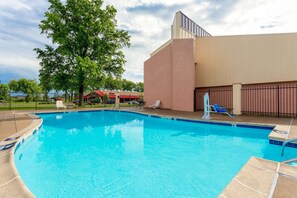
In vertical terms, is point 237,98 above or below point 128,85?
below

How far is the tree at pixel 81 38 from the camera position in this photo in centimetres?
1848

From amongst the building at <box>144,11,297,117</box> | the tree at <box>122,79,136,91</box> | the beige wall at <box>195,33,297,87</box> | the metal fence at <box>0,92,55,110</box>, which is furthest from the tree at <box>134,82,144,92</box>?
the beige wall at <box>195,33,297,87</box>

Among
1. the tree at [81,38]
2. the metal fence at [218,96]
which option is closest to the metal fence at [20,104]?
the tree at [81,38]

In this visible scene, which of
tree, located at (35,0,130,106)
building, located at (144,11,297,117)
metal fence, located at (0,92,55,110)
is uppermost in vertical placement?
tree, located at (35,0,130,106)

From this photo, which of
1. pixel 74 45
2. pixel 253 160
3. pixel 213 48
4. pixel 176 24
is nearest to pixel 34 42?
pixel 74 45

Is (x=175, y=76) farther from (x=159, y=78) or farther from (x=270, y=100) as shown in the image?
(x=270, y=100)

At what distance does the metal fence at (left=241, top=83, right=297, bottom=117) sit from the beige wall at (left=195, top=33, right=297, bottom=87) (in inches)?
33.0

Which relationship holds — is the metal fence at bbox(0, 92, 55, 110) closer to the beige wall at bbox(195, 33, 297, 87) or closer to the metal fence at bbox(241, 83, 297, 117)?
the beige wall at bbox(195, 33, 297, 87)

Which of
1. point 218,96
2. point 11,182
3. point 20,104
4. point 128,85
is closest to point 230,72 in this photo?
point 218,96

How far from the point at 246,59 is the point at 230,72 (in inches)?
63.5

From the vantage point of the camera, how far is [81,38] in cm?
1906

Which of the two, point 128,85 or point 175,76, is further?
point 128,85

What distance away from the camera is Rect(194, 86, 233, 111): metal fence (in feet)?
49.0

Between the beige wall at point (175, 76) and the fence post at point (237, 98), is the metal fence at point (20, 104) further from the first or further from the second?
the fence post at point (237, 98)
